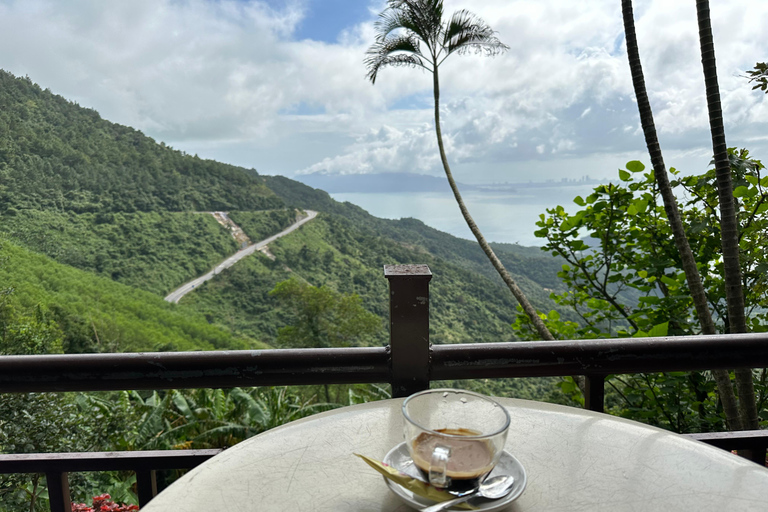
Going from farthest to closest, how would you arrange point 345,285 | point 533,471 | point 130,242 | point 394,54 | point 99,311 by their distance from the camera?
1. point 130,242
2. point 345,285
3. point 99,311
4. point 394,54
5. point 533,471

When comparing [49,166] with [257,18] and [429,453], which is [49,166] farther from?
[429,453]

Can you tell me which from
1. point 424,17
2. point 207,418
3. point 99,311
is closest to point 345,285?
point 99,311

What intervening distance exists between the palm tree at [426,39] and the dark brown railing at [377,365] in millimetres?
4772

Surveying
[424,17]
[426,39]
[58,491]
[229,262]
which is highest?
[424,17]

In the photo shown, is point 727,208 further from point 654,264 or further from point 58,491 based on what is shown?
point 58,491

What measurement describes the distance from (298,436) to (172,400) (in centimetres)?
406

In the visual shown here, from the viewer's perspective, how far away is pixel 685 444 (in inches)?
24.6

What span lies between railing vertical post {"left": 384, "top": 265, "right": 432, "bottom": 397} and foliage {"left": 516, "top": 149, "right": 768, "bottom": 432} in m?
1.65

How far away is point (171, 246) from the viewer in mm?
26562

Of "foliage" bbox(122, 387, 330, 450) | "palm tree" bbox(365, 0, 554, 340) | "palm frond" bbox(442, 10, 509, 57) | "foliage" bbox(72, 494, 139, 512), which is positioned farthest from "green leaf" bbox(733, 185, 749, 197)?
"palm frond" bbox(442, 10, 509, 57)

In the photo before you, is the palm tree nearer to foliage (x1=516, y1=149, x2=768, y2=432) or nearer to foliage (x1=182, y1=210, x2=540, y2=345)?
foliage (x1=516, y1=149, x2=768, y2=432)

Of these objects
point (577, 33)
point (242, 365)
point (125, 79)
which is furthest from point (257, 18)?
point (242, 365)

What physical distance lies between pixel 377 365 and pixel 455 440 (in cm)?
43

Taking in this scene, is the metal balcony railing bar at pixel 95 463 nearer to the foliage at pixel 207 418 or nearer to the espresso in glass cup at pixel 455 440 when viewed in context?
the espresso in glass cup at pixel 455 440
